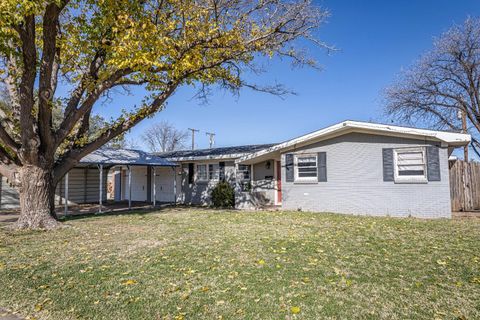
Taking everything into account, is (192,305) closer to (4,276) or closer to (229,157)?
(4,276)

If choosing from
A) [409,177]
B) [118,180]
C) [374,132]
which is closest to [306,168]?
[374,132]

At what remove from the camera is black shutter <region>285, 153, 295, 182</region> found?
13867mm

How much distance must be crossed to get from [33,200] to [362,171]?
11.5 meters

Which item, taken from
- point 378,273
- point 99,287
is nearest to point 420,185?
point 378,273

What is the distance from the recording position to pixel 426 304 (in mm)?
3609

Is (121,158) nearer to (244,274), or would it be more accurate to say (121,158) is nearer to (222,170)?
(222,170)

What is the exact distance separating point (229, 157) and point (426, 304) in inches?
522

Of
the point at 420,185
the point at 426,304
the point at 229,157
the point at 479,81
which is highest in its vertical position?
the point at 479,81

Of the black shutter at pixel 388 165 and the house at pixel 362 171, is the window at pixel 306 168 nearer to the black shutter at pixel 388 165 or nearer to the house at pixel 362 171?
the house at pixel 362 171

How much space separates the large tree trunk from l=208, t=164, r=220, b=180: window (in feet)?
30.1

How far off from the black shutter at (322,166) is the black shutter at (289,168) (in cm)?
124

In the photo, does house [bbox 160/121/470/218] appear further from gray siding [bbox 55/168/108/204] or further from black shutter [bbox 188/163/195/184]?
gray siding [bbox 55/168/108/204]

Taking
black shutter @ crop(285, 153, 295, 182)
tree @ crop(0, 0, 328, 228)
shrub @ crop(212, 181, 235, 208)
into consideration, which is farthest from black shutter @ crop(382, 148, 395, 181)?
shrub @ crop(212, 181, 235, 208)

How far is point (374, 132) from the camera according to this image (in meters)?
12.0
